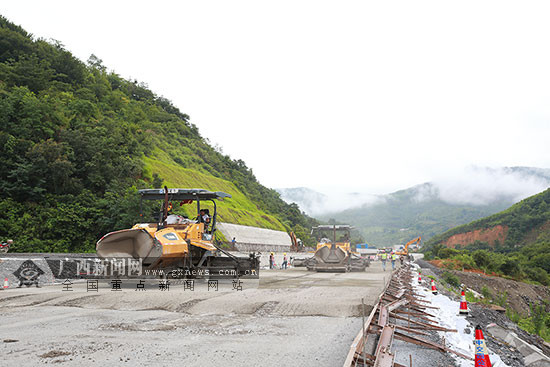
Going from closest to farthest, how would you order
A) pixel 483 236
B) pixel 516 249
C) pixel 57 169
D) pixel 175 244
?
pixel 175 244
pixel 57 169
pixel 516 249
pixel 483 236

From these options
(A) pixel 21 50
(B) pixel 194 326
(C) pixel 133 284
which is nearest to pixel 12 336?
(B) pixel 194 326

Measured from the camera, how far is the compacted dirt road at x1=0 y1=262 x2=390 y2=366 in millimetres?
4129

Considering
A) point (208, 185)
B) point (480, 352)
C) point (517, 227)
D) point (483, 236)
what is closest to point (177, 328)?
point (480, 352)

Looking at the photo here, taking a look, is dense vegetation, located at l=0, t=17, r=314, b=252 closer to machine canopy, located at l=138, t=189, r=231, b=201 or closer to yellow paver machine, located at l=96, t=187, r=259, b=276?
machine canopy, located at l=138, t=189, r=231, b=201

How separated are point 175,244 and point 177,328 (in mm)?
5259

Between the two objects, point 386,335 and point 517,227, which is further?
point 517,227

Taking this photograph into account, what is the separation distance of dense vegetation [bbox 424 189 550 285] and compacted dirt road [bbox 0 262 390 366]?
38.8m

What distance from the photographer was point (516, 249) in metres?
74.6

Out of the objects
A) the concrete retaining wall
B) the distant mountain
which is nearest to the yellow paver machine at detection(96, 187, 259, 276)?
the concrete retaining wall

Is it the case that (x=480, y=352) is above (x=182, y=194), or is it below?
below

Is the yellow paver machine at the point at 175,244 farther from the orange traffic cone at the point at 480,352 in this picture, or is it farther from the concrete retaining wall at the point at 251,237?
the concrete retaining wall at the point at 251,237

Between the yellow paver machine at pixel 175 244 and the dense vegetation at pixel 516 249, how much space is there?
3537 cm

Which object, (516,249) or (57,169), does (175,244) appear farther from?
(516,249)

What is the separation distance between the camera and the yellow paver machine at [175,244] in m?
10.5
